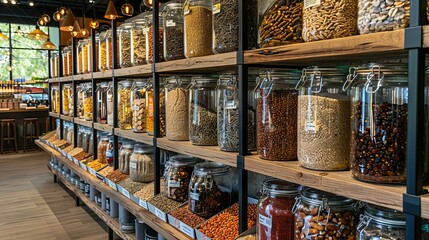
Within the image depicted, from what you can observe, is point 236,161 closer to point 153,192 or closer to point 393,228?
point 393,228

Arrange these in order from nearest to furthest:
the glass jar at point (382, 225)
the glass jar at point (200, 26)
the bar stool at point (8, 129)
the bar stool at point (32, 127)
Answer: the glass jar at point (382, 225), the glass jar at point (200, 26), the bar stool at point (8, 129), the bar stool at point (32, 127)

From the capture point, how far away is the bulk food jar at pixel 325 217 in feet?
4.15

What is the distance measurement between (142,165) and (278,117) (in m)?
1.59

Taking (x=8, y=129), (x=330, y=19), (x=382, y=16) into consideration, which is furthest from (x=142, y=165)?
(x=8, y=129)

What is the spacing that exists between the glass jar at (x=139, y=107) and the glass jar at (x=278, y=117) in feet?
4.54

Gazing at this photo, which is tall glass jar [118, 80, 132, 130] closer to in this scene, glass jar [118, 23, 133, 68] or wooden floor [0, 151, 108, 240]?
glass jar [118, 23, 133, 68]

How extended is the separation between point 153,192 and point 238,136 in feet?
3.52

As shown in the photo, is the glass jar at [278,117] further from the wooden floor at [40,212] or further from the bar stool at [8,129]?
the bar stool at [8,129]

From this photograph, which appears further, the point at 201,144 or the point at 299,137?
the point at 201,144

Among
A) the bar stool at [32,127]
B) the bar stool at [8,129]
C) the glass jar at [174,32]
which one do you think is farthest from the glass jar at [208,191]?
the bar stool at [32,127]

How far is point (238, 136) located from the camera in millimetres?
1718

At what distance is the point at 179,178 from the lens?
7.76 feet

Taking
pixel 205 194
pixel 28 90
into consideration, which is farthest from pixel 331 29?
pixel 28 90

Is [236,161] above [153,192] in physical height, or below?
above
